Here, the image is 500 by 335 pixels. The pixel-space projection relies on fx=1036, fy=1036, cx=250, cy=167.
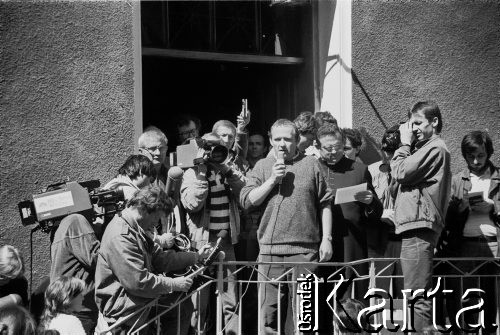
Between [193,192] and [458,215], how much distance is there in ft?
7.73

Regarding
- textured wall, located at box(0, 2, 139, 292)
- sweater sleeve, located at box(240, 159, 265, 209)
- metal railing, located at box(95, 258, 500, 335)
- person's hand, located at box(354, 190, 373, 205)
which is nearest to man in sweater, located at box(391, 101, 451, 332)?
metal railing, located at box(95, 258, 500, 335)

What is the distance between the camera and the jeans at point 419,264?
8.13 metres

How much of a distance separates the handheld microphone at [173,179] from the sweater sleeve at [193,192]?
89 millimetres

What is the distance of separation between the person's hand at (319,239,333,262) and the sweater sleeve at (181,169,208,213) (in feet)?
3.53

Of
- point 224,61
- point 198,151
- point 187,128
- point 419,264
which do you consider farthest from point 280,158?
point 224,61

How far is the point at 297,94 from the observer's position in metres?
11.3

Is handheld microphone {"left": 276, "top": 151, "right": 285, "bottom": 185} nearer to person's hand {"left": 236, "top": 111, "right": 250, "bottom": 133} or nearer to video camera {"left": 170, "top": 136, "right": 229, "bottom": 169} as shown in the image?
video camera {"left": 170, "top": 136, "right": 229, "bottom": 169}

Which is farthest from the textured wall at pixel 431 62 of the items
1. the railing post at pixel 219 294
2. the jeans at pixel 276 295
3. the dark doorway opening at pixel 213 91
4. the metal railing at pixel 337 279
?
the railing post at pixel 219 294

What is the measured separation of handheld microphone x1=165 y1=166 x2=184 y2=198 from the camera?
877cm

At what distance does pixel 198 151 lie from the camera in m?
8.60

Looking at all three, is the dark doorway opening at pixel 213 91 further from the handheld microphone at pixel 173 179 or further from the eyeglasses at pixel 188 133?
the handheld microphone at pixel 173 179

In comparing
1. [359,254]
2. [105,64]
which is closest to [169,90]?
[105,64]

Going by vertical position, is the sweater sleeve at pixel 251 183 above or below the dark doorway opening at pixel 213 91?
below

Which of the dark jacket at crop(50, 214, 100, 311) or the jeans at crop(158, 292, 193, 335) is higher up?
the dark jacket at crop(50, 214, 100, 311)
